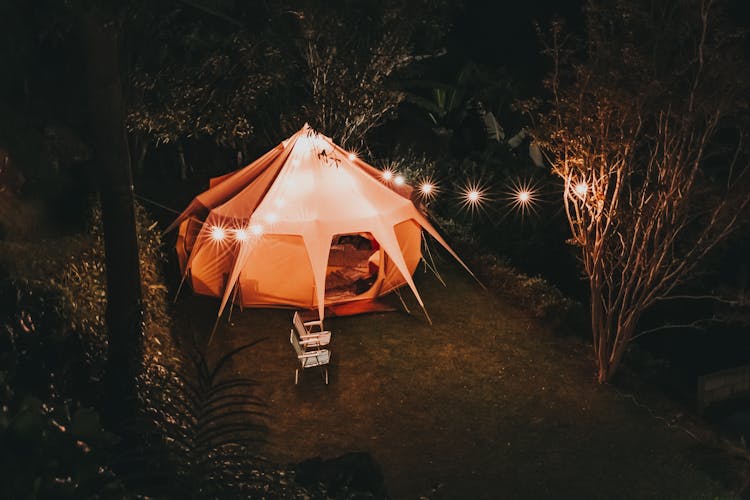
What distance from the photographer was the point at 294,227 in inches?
346

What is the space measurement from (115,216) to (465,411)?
13.5 feet

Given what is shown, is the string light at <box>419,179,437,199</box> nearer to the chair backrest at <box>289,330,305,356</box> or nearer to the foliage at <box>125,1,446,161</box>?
the foliage at <box>125,1,446,161</box>

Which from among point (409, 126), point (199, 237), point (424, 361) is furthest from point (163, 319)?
point (409, 126)

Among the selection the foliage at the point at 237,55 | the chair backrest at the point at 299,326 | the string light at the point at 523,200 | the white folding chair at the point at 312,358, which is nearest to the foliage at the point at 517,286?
the string light at the point at 523,200

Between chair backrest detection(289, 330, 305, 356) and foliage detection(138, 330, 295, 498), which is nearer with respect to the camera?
foliage detection(138, 330, 295, 498)

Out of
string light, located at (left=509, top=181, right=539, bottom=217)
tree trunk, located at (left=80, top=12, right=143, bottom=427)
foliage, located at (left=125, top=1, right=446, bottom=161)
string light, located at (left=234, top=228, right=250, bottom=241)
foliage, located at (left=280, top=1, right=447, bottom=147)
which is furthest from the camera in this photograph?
string light, located at (left=509, top=181, right=539, bottom=217)

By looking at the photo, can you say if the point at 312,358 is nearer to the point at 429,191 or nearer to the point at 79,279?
the point at 79,279

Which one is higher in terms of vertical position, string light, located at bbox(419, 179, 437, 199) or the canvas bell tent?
string light, located at bbox(419, 179, 437, 199)

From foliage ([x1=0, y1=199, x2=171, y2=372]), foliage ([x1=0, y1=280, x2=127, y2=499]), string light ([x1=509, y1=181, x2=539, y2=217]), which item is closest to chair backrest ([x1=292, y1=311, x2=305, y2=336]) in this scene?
foliage ([x1=0, y1=199, x2=171, y2=372])

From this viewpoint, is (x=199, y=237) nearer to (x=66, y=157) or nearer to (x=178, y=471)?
(x=66, y=157)

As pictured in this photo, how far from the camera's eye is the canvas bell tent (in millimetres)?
8820

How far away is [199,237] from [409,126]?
28.5 feet

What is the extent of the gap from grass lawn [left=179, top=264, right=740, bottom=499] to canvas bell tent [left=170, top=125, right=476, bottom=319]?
16.4 inches

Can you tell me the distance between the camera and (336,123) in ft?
41.1
